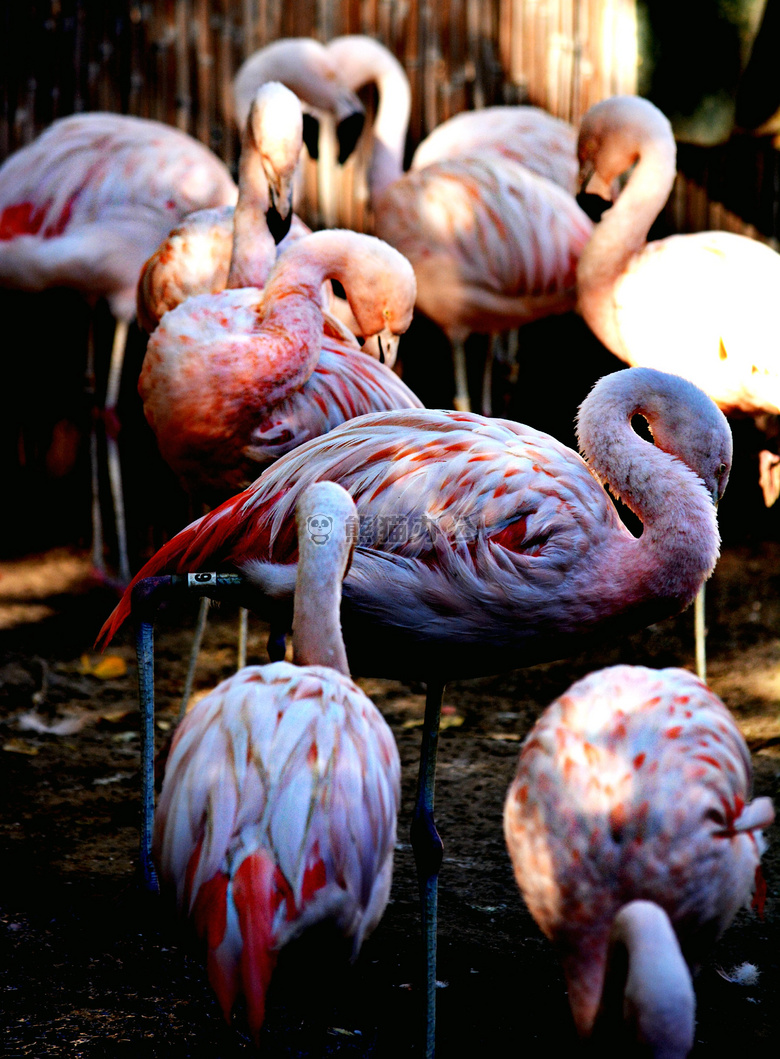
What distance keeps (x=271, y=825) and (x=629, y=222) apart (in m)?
3.08

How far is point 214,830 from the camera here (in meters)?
1.82

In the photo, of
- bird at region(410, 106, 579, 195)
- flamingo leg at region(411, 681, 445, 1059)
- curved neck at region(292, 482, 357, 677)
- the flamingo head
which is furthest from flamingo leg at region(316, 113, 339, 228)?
curved neck at region(292, 482, 357, 677)

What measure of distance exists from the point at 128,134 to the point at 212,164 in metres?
0.37

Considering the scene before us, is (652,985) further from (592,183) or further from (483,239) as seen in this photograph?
(483,239)

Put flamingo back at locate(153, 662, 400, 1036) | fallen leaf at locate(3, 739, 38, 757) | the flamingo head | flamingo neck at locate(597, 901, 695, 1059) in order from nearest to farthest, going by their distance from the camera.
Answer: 1. flamingo neck at locate(597, 901, 695, 1059)
2. flamingo back at locate(153, 662, 400, 1036)
3. fallen leaf at locate(3, 739, 38, 757)
4. the flamingo head

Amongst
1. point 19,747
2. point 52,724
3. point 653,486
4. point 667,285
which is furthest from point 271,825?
point 667,285

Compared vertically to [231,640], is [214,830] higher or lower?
higher

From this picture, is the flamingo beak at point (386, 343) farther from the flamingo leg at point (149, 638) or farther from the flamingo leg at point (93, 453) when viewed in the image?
the flamingo leg at point (93, 453)

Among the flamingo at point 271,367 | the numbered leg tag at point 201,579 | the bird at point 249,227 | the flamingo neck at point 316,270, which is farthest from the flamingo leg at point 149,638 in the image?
the bird at point 249,227

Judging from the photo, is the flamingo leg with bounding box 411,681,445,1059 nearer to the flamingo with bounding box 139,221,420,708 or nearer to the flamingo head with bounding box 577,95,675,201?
the flamingo with bounding box 139,221,420,708

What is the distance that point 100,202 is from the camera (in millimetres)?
4953

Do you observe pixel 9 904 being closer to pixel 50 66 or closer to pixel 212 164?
pixel 212 164

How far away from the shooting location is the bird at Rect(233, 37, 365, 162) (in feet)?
17.5

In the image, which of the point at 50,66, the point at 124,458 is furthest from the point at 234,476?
the point at 50,66
